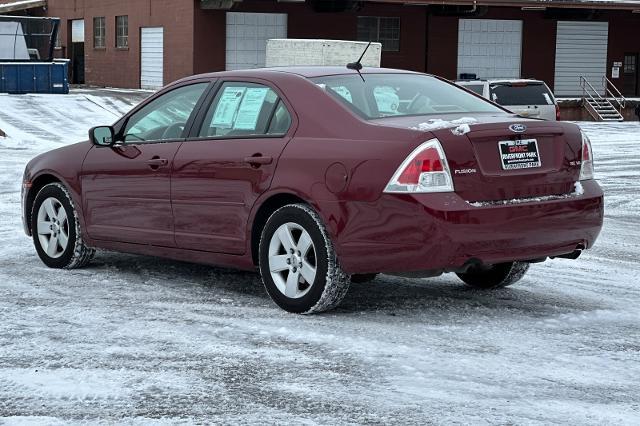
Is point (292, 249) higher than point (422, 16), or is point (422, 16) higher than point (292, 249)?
point (422, 16)

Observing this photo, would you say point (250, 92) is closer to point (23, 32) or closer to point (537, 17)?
point (23, 32)

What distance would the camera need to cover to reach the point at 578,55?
4672 cm

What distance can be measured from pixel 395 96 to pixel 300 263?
1.26m

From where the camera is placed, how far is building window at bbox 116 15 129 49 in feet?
153

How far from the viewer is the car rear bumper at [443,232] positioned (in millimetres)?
6387

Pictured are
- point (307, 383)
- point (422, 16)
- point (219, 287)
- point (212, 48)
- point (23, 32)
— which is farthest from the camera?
point (422, 16)

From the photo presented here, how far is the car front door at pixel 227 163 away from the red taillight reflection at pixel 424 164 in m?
0.98

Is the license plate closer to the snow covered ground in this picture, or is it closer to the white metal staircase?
the snow covered ground

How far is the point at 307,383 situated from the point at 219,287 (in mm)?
2749

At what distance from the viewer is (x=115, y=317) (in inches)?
272

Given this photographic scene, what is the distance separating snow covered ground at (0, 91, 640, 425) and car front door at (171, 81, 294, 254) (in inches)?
18.2

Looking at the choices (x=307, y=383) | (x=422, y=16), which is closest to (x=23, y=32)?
(x=422, y=16)

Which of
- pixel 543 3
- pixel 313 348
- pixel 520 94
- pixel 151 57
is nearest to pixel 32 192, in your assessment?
pixel 313 348

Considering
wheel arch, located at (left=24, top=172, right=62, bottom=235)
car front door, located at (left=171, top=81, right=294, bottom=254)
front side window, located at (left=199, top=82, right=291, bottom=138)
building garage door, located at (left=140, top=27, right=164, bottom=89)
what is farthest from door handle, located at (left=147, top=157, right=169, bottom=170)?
building garage door, located at (left=140, top=27, right=164, bottom=89)
